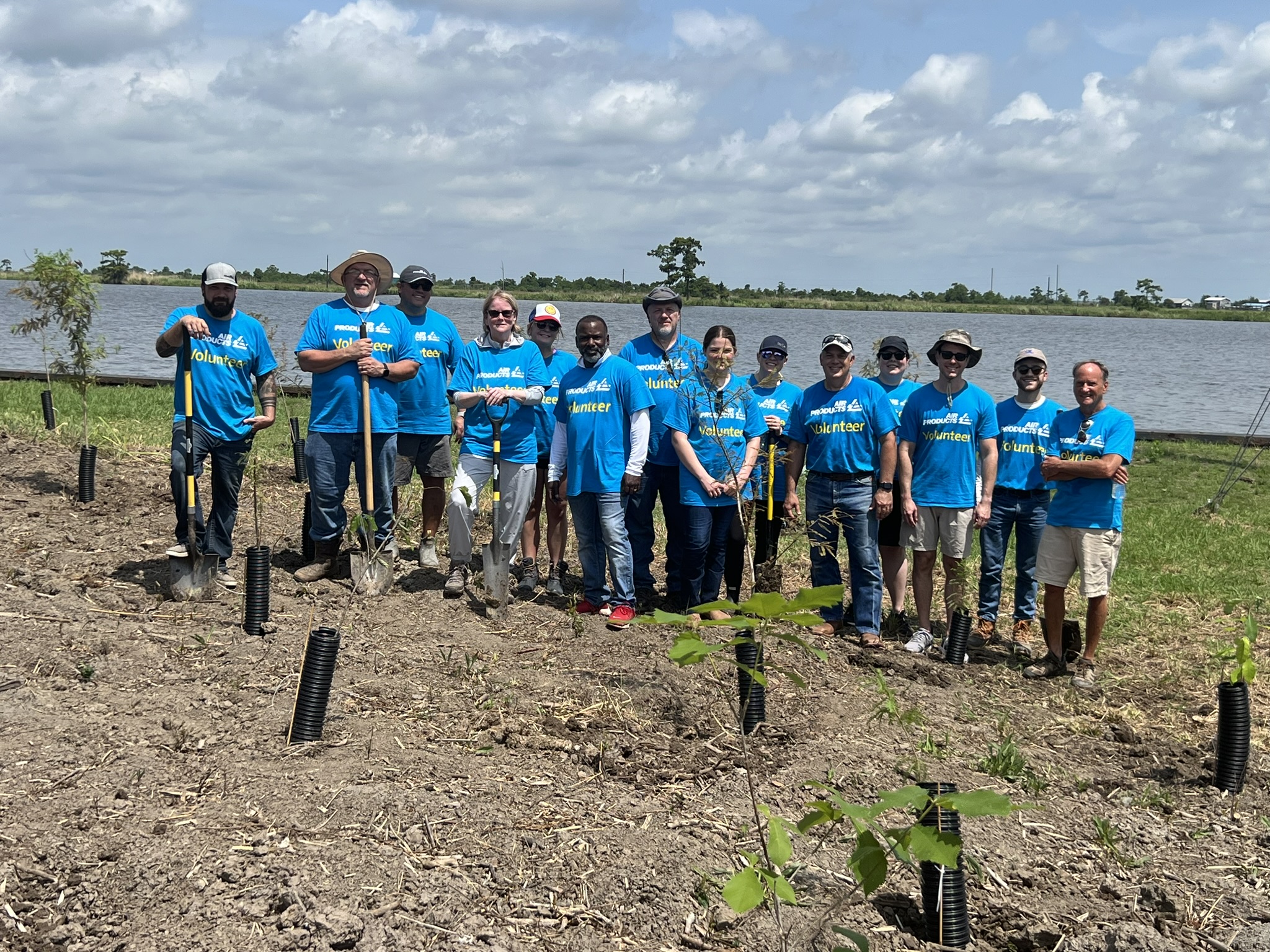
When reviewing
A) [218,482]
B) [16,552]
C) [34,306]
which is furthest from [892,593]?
[34,306]

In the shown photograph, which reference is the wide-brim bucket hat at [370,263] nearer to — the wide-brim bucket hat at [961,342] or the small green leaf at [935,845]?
the wide-brim bucket hat at [961,342]

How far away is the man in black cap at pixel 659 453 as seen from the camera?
7.29 m

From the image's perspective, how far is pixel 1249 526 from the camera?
11.6 meters

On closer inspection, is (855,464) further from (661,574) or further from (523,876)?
(523,876)

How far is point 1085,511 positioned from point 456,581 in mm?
3872

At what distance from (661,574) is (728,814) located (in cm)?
433

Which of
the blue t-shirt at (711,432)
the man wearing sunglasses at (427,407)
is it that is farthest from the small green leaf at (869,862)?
the man wearing sunglasses at (427,407)

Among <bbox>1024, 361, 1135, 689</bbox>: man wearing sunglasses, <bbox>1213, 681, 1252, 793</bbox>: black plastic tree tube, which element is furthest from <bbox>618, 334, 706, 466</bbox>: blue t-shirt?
<bbox>1213, 681, 1252, 793</bbox>: black plastic tree tube

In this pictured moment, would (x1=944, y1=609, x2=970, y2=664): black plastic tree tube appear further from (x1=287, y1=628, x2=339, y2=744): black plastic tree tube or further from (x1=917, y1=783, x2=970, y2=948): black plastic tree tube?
(x1=287, y1=628, x2=339, y2=744): black plastic tree tube

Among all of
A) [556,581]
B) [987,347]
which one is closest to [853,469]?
[556,581]

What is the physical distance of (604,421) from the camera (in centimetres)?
703

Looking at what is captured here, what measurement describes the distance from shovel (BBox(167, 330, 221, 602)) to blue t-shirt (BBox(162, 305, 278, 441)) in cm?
9

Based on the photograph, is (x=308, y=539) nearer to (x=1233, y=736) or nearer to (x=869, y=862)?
(x=1233, y=736)

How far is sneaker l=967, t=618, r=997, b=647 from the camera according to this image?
24.9ft
